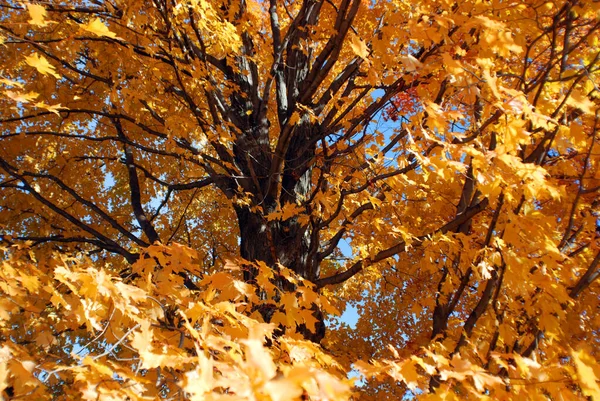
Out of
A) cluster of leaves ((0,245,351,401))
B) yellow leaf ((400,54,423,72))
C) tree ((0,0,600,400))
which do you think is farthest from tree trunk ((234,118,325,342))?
yellow leaf ((400,54,423,72))

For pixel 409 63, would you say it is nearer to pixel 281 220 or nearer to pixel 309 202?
pixel 309 202

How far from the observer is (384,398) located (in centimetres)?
640

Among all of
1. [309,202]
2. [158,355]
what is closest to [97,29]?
[158,355]

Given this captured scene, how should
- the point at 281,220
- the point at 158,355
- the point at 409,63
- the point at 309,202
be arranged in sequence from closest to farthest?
the point at 158,355 < the point at 409,63 < the point at 309,202 < the point at 281,220

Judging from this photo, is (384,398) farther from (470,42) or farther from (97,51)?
(97,51)

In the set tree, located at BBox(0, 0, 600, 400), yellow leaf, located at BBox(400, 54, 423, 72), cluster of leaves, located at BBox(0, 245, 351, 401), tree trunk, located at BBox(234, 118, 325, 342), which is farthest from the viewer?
tree trunk, located at BBox(234, 118, 325, 342)

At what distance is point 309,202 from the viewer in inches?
165

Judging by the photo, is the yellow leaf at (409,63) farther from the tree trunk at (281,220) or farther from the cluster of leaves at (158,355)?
the tree trunk at (281,220)

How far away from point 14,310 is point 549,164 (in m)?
3.49

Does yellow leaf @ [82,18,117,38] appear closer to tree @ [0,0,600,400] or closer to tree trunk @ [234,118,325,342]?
tree @ [0,0,600,400]

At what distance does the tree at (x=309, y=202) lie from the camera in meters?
1.79

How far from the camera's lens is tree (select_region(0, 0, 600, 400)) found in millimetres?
1792

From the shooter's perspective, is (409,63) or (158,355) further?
(409,63)

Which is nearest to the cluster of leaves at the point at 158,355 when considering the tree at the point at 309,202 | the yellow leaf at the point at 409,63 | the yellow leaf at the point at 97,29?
the tree at the point at 309,202
